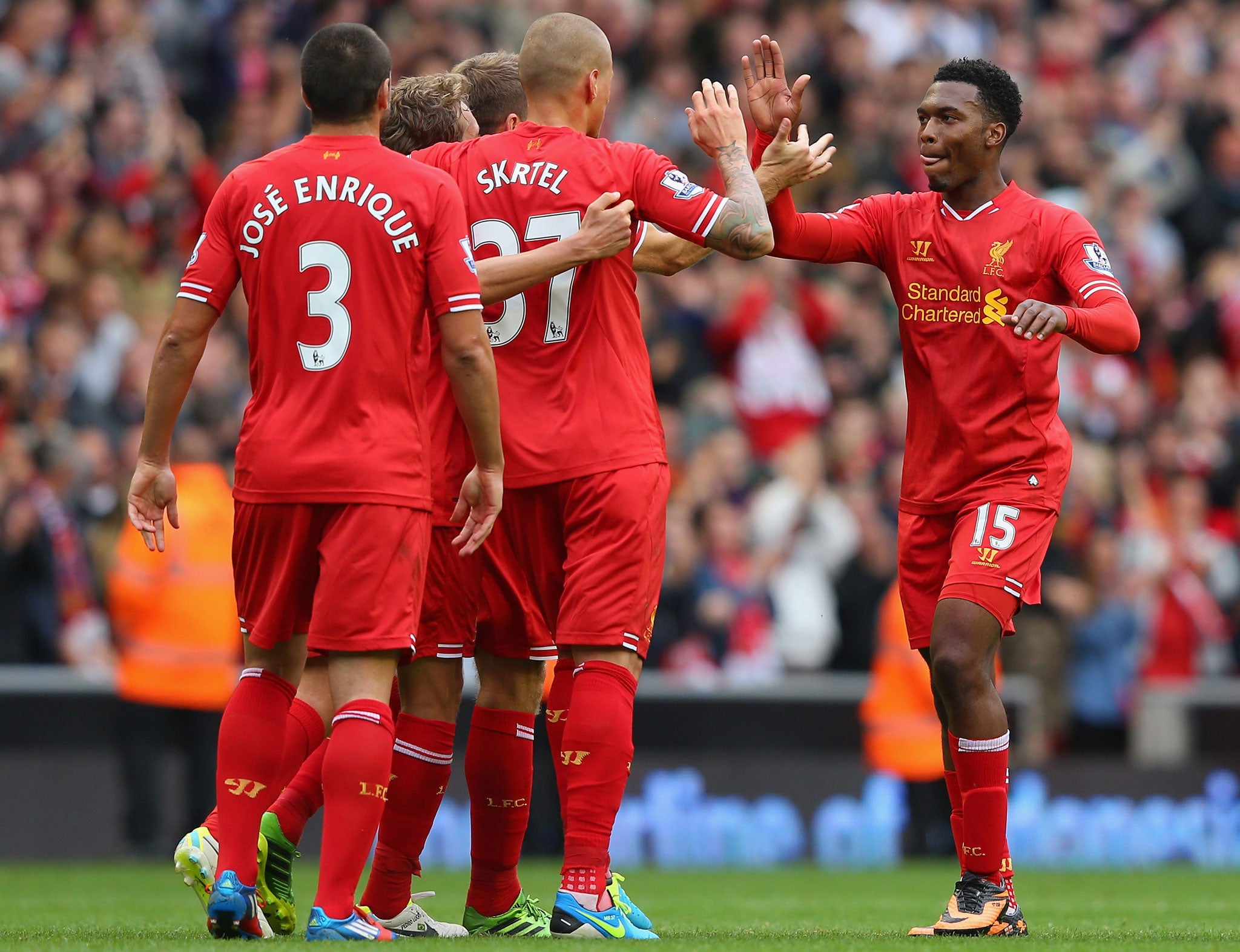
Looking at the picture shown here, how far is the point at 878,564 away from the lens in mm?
12719

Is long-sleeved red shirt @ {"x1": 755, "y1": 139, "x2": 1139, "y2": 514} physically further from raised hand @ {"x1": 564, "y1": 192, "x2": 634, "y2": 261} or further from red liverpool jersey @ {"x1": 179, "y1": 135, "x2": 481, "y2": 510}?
red liverpool jersey @ {"x1": 179, "y1": 135, "x2": 481, "y2": 510}

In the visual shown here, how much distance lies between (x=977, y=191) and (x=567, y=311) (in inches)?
65.8

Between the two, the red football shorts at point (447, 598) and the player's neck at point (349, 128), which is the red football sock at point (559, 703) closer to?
the red football shorts at point (447, 598)

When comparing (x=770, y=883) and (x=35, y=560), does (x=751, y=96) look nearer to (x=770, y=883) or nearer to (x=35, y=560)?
(x=770, y=883)

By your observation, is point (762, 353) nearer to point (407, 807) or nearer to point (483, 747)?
point (483, 747)

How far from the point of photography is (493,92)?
22.6ft

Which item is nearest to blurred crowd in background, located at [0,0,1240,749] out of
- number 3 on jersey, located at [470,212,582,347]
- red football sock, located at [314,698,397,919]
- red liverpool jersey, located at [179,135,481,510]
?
number 3 on jersey, located at [470,212,582,347]

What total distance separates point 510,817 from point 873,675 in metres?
6.08

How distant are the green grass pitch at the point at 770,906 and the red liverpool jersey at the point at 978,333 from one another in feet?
5.10

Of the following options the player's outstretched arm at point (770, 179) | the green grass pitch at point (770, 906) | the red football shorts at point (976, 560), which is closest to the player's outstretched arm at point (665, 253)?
the player's outstretched arm at point (770, 179)

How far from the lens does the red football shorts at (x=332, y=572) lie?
5.50 m

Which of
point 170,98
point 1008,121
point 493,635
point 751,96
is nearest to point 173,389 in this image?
point 493,635

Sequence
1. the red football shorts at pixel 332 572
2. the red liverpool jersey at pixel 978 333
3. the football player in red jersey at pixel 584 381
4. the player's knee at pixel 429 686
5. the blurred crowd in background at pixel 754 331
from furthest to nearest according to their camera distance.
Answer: the blurred crowd in background at pixel 754 331
the red liverpool jersey at pixel 978 333
the player's knee at pixel 429 686
the football player in red jersey at pixel 584 381
the red football shorts at pixel 332 572

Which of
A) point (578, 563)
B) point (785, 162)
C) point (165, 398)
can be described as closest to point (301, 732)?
point (578, 563)
